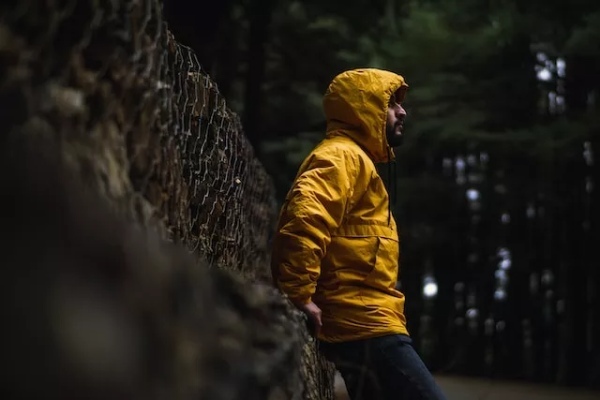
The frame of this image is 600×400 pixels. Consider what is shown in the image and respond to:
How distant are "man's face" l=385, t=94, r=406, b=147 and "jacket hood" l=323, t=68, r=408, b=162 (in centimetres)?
3

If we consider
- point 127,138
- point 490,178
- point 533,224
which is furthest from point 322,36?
point 127,138

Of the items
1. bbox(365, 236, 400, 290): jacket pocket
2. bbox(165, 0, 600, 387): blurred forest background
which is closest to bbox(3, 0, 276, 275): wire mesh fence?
bbox(365, 236, 400, 290): jacket pocket

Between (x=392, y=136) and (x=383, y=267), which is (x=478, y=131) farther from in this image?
(x=383, y=267)

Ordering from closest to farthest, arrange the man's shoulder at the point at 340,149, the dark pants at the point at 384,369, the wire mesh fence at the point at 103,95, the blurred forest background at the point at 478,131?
the wire mesh fence at the point at 103,95, the dark pants at the point at 384,369, the man's shoulder at the point at 340,149, the blurred forest background at the point at 478,131

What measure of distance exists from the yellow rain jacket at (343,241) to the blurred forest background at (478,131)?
591 centimetres

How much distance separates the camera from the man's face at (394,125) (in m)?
3.15

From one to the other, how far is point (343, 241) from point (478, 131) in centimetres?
758

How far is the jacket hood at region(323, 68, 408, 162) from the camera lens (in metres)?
3.07

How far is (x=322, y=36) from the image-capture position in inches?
425

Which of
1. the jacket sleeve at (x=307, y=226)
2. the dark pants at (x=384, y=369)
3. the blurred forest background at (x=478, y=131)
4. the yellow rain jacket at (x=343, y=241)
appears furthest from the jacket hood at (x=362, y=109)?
the blurred forest background at (x=478, y=131)

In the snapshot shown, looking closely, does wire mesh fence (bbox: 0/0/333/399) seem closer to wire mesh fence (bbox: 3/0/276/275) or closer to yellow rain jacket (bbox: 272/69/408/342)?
wire mesh fence (bbox: 3/0/276/275)

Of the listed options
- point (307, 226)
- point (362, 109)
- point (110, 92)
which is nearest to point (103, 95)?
point (110, 92)

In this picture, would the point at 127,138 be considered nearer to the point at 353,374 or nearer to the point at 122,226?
the point at 122,226

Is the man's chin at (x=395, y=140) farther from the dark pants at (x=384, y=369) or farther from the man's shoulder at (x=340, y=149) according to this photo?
the dark pants at (x=384, y=369)
